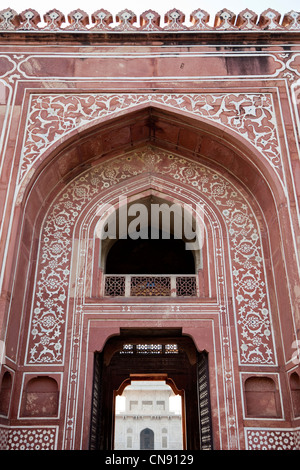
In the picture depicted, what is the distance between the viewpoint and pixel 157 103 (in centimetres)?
634

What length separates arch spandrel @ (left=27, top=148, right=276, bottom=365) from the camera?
5477 millimetres

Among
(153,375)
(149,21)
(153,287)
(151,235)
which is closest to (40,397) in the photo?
(153,287)

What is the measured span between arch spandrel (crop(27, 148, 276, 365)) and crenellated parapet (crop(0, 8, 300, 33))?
6.63ft

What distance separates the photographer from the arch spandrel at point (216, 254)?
5.48m

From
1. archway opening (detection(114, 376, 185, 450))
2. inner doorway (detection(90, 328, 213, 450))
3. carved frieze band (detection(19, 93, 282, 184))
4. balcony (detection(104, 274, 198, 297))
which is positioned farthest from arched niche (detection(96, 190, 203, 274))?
archway opening (detection(114, 376, 185, 450))

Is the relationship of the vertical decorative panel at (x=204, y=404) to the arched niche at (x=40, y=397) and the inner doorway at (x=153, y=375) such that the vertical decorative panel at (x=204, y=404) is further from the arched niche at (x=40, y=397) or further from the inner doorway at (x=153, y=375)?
the arched niche at (x=40, y=397)

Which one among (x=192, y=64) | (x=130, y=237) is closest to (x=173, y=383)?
(x=130, y=237)

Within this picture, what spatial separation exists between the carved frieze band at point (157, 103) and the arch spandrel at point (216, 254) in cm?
84

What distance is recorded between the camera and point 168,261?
836cm

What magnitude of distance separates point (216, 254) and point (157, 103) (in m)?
2.39

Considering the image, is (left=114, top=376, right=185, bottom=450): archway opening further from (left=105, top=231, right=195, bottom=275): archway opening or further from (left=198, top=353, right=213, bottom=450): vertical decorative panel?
(left=198, top=353, right=213, bottom=450): vertical decorative panel

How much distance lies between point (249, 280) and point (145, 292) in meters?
1.46

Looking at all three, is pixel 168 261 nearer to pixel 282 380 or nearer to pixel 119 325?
pixel 119 325

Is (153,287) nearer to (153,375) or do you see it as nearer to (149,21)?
(153,375)
